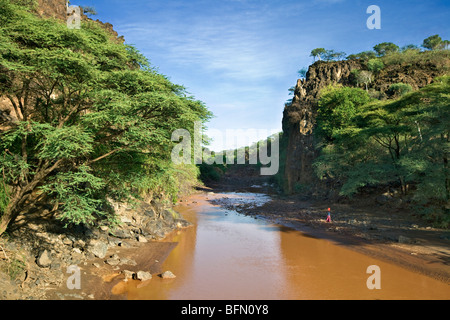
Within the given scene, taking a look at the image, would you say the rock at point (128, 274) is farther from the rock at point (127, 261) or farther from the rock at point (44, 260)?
the rock at point (44, 260)

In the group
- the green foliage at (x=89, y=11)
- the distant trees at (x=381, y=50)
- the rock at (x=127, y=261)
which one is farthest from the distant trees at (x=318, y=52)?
the rock at (x=127, y=261)

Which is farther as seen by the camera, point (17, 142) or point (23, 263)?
point (17, 142)

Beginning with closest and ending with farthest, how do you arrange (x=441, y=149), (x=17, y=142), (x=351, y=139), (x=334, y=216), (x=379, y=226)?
1. (x=17, y=142)
2. (x=441, y=149)
3. (x=379, y=226)
4. (x=334, y=216)
5. (x=351, y=139)

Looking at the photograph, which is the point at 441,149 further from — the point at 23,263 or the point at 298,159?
the point at 298,159

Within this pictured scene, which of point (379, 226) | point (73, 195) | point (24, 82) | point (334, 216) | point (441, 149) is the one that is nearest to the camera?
point (73, 195)

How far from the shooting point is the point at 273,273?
10.5m

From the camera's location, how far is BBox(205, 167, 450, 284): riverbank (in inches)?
439

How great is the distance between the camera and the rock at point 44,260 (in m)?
8.30

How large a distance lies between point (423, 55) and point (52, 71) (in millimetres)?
43927

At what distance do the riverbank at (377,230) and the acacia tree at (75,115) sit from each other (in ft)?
31.6

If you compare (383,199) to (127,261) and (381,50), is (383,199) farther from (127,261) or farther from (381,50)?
(381,50)

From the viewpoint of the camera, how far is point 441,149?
1434 cm

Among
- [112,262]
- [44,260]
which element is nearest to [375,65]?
[112,262]

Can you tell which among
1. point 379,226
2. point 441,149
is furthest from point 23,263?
point 441,149
